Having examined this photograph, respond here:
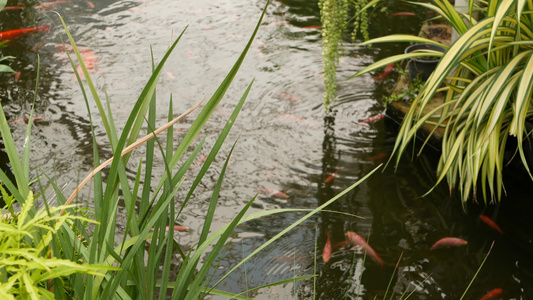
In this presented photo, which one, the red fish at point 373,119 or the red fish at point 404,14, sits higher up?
the red fish at point 404,14

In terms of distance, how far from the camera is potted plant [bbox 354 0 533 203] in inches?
98.4

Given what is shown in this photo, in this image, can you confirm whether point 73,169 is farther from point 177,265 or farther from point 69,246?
point 69,246

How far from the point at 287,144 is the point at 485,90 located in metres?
1.28

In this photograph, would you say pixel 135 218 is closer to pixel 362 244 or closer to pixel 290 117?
pixel 362 244

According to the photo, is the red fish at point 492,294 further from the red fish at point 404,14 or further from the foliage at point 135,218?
the red fish at point 404,14

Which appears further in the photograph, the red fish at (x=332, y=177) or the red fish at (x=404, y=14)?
the red fish at (x=404, y=14)

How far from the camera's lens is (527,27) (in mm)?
2699

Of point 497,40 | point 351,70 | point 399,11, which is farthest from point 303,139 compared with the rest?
point 399,11

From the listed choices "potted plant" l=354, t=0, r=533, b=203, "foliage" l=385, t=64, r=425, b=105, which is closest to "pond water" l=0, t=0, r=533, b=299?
"foliage" l=385, t=64, r=425, b=105

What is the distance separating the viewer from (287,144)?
3523 mm

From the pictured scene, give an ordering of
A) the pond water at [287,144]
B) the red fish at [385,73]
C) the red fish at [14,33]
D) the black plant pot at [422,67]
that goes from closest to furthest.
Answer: the pond water at [287,144], the black plant pot at [422,67], the red fish at [385,73], the red fish at [14,33]

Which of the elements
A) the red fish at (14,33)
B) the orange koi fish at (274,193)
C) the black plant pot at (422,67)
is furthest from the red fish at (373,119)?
the red fish at (14,33)

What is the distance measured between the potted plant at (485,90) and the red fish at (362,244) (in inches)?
17.1

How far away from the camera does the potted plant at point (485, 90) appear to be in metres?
2.50
